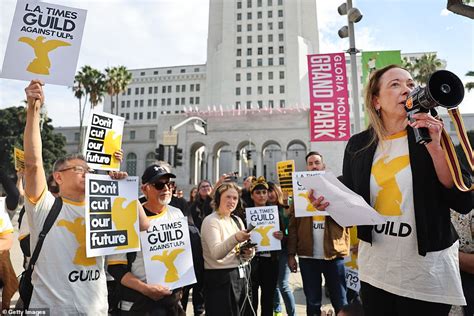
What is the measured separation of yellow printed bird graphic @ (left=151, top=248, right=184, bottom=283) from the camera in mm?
2826

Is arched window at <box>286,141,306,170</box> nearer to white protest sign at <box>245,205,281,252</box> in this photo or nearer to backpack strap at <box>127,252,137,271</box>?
white protest sign at <box>245,205,281,252</box>

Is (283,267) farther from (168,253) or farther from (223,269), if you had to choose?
(168,253)

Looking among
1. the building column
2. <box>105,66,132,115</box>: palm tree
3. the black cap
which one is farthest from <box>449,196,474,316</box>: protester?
<box>105,66,132,115</box>: palm tree

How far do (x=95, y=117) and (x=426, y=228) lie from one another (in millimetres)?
3389

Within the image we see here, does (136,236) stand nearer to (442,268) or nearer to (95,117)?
(95,117)

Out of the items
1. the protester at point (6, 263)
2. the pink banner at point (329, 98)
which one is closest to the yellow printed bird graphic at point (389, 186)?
the protester at point (6, 263)

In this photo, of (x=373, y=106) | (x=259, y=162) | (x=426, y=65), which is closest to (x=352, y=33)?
(x=373, y=106)

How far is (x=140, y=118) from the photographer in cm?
8831

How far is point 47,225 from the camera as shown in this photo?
238 cm

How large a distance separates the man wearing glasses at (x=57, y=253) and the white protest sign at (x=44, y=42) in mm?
354

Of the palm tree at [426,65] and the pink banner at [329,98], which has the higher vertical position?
the palm tree at [426,65]

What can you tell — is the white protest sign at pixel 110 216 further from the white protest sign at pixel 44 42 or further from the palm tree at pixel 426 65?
the palm tree at pixel 426 65

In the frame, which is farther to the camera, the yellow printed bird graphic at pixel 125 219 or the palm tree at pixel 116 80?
the palm tree at pixel 116 80

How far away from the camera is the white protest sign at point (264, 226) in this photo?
4637 mm
